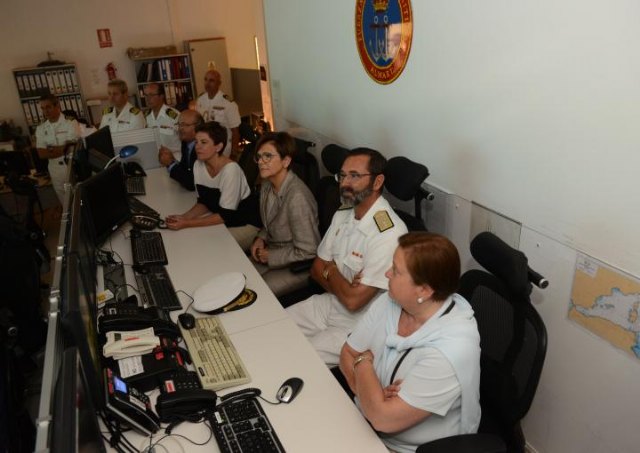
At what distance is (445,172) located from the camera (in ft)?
7.67

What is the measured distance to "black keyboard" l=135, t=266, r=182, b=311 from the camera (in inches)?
82.5

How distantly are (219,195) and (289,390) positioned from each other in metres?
1.84

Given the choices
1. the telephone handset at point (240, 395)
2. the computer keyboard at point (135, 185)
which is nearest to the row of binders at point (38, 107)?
the computer keyboard at point (135, 185)

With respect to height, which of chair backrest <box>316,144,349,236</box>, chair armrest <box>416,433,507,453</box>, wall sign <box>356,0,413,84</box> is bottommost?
chair armrest <box>416,433,507,453</box>

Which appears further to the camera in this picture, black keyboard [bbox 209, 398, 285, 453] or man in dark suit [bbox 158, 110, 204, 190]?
man in dark suit [bbox 158, 110, 204, 190]

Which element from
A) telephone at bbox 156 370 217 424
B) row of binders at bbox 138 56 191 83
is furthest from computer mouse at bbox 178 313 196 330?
row of binders at bbox 138 56 191 83

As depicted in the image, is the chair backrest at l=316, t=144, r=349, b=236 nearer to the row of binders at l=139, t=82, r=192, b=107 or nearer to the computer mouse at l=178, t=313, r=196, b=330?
the computer mouse at l=178, t=313, r=196, b=330

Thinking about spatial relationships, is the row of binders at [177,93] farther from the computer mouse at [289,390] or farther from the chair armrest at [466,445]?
the chair armrest at [466,445]

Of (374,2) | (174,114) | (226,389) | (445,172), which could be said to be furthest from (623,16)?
(174,114)

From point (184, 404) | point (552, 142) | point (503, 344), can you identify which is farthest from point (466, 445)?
point (552, 142)

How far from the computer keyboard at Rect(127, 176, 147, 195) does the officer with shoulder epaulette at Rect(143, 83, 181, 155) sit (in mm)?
398

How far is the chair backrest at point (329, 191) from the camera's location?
275 centimetres

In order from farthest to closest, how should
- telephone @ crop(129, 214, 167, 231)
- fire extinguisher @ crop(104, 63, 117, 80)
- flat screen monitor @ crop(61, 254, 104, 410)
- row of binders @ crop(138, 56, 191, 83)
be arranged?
1. row of binders @ crop(138, 56, 191, 83)
2. fire extinguisher @ crop(104, 63, 117, 80)
3. telephone @ crop(129, 214, 167, 231)
4. flat screen monitor @ crop(61, 254, 104, 410)

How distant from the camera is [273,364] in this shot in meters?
1.72
